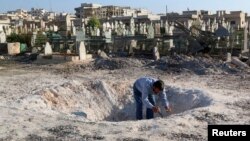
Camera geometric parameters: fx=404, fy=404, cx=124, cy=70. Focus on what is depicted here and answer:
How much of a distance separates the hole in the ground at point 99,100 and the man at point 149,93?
1205mm

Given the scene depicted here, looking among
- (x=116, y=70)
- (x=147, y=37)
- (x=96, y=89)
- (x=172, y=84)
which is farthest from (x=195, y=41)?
(x=96, y=89)

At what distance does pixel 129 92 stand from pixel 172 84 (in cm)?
146

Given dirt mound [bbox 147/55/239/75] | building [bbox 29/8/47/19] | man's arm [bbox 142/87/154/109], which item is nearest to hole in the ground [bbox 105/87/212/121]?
man's arm [bbox 142/87/154/109]

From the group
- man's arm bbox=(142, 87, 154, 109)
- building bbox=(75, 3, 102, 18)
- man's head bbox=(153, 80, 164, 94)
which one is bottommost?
man's arm bbox=(142, 87, 154, 109)

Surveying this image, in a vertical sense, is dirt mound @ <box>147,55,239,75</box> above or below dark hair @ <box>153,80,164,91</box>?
below

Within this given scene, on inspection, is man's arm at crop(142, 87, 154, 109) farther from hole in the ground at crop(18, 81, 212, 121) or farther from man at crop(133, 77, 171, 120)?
hole in the ground at crop(18, 81, 212, 121)

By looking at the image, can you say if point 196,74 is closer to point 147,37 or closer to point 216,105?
point 216,105

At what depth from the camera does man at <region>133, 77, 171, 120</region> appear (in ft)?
27.4

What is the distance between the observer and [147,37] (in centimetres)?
2566

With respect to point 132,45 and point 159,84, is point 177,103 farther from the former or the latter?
point 132,45

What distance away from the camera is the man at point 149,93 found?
836 centimetres

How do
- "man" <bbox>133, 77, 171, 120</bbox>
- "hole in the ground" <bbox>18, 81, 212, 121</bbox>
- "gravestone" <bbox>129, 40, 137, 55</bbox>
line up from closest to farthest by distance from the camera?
"man" <bbox>133, 77, 171, 120</bbox> → "hole in the ground" <bbox>18, 81, 212, 121</bbox> → "gravestone" <bbox>129, 40, 137, 55</bbox>

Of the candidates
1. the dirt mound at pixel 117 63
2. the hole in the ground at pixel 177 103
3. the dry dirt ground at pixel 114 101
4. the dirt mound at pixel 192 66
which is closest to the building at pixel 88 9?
the dirt mound at pixel 117 63

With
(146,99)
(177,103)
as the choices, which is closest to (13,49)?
(177,103)
